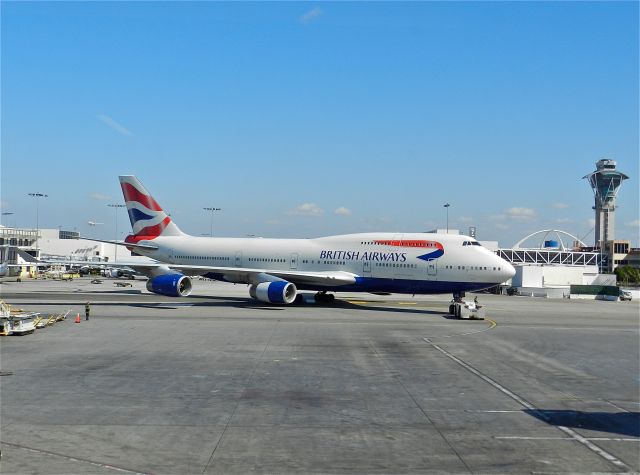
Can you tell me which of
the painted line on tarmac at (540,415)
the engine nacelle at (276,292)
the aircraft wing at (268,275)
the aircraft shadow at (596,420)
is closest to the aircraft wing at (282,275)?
the aircraft wing at (268,275)

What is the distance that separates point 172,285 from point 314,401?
1170 inches

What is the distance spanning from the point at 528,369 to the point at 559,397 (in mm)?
4510

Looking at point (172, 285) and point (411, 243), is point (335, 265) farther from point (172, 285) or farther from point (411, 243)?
point (172, 285)

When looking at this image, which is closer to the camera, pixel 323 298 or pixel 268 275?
pixel 268 275

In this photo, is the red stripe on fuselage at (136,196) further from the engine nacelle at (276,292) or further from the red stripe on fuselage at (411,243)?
the red stripe on fuselage at (411,243)

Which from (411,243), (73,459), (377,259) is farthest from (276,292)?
(73,459)

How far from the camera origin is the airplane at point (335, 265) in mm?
41750

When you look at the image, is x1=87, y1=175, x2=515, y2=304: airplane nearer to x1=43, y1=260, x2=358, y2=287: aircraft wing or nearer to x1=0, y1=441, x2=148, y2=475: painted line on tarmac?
x1=43, y1=260, x2=358, y2=287: aircraft wing

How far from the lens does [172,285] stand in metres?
43.3

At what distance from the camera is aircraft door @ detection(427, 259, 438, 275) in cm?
4194

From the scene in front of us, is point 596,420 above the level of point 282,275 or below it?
below

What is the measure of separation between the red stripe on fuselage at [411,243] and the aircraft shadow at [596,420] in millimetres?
27925

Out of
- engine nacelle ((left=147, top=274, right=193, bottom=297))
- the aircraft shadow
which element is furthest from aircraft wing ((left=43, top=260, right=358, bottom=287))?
the aircraft shadow

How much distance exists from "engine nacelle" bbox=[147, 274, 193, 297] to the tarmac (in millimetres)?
11646
